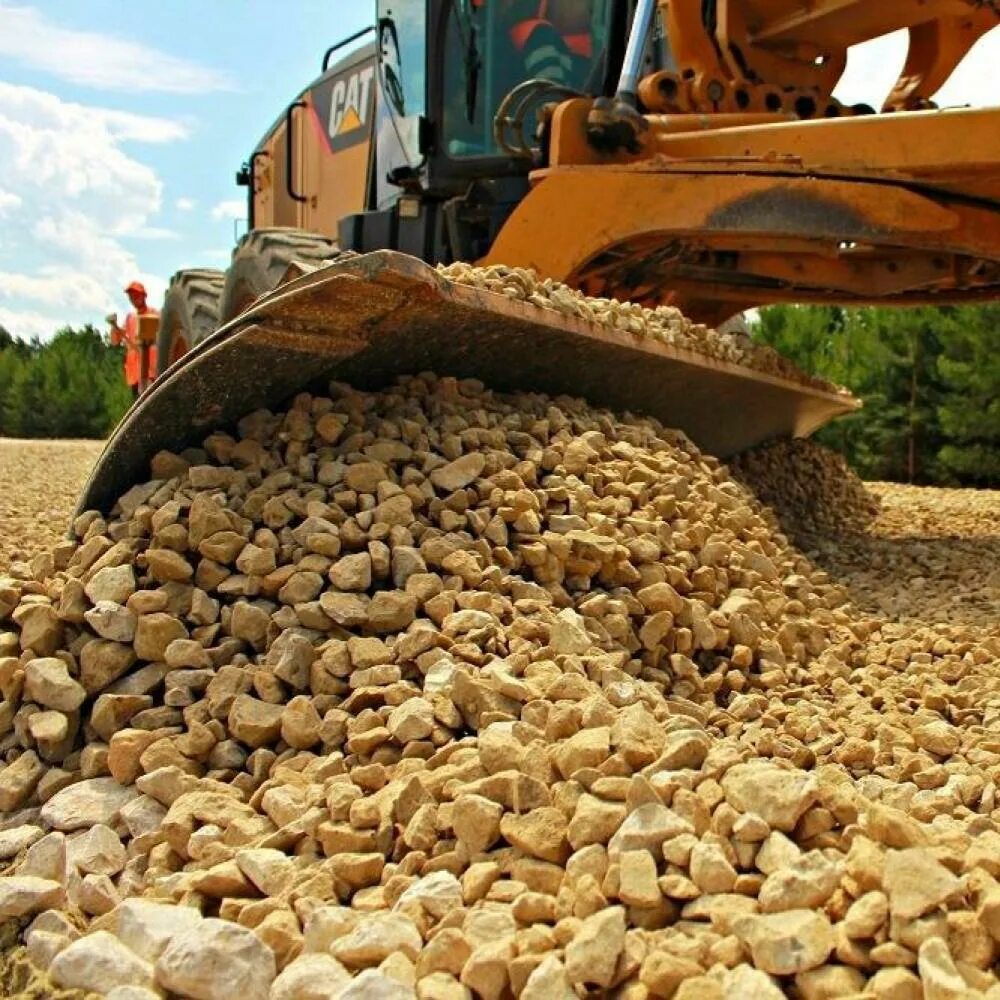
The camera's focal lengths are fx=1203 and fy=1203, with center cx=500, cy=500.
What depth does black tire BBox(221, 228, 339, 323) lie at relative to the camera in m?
4.92

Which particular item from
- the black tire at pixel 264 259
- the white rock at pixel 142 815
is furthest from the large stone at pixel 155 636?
the black tire at pixel 264 259

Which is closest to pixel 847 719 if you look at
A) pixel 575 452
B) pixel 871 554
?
pixel 575 452

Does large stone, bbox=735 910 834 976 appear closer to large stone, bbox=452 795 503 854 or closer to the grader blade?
large stone, bbox=452 795 503 854

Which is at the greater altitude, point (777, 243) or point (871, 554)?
point (777, 243)

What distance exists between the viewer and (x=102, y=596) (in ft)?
7.70

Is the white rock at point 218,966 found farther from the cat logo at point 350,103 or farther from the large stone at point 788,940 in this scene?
the cat logo at point 350,103

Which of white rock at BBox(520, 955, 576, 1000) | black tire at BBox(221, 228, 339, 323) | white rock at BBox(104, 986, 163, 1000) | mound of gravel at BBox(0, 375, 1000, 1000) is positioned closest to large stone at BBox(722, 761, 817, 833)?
mound of gravel at BBox(0, 375, 1000, 1000)

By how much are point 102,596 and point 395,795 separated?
896 millimetres

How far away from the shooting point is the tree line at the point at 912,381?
39.4ft

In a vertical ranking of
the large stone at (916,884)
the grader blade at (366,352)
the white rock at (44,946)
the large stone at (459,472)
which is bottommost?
the white rock at (44,946)

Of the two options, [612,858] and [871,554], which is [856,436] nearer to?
[871,554]

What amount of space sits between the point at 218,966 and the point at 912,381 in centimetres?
1276

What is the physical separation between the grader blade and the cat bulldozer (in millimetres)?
14

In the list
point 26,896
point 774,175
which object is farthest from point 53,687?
point 774,175
